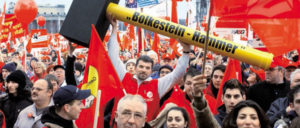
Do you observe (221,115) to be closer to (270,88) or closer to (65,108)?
(65,108)

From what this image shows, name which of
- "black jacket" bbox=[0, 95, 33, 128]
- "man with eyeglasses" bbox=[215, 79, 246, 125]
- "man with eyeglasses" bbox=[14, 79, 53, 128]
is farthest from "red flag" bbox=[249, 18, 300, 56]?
"black jacket" bbox=[0, 95, 33, 128]

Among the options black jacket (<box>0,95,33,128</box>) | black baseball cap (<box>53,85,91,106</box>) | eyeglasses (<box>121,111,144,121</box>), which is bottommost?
black jacket (<box>0,95,33,128</box>)

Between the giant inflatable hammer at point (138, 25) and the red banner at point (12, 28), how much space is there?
11.5 metres

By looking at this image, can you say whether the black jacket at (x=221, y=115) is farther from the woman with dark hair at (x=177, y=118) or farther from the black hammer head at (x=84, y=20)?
the black hammer head at (x=84, y=20)

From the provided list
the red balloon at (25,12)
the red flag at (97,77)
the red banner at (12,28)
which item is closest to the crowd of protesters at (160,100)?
the red flag at (97,77)

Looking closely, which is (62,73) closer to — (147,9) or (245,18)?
(245,18)

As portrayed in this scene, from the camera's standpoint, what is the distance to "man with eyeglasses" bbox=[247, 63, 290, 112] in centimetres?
702

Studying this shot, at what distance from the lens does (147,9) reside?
14406mm

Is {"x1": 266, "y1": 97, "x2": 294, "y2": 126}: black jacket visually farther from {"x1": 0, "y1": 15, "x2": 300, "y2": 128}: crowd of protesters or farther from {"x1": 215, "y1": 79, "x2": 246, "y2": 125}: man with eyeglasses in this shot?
{"x1": 215, "y1": 79, "x2": 246, "y2": 125}: man with eyeglasses

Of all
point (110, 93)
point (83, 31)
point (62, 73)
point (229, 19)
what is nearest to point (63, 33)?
point (83, 31)

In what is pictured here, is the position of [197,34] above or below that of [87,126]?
above

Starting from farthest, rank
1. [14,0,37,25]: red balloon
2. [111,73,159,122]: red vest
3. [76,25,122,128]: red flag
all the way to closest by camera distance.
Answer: [14,0,37,25]: red balloon
[111,73,159,122]: red vest
[76,25,122,128]: red flag

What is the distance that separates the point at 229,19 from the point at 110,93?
1642 mm

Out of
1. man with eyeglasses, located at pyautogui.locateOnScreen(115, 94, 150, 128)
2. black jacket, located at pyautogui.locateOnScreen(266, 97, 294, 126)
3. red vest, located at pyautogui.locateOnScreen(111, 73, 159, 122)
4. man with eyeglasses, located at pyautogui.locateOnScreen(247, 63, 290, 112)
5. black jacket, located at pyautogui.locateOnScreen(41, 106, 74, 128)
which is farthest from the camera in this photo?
man with eyeglasses, located at pyautogui.locateOnScreen(247, 63, 290, 112)
